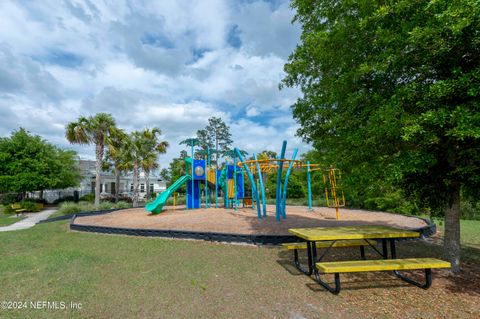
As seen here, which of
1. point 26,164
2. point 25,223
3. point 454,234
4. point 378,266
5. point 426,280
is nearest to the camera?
point 378,266

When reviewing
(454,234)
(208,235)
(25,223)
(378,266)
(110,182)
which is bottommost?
(25,223)

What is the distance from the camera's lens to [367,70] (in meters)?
3.96

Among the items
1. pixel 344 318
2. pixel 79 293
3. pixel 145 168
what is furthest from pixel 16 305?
pixel 145 168

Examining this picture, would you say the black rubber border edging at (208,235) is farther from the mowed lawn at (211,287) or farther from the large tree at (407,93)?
the large tree at (407,93)

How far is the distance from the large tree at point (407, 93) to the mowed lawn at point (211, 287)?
1.50 meters

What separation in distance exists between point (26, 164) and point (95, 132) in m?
5.76

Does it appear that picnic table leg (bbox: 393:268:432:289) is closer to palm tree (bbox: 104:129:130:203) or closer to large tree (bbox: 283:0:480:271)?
large tree (bbox: 283:0:480:271)

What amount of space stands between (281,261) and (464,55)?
4605 millimetres

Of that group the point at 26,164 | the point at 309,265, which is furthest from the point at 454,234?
the point at 26,164

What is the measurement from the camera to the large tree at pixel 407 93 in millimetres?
3340

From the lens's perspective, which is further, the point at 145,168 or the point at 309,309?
the point at 145,168

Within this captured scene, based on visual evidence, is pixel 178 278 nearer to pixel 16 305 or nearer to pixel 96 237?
pixel 16 305

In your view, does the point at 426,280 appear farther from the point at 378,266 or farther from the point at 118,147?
the point at 118,147

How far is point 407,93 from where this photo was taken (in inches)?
148
